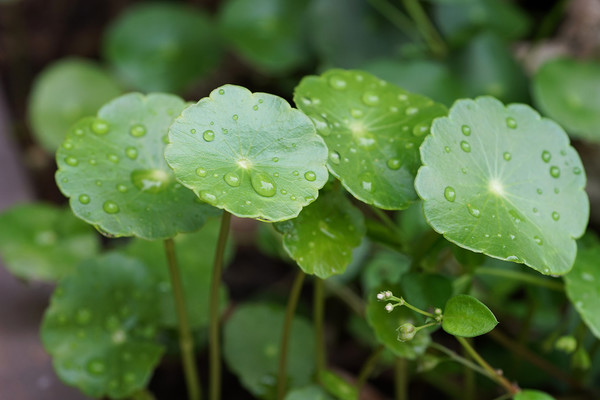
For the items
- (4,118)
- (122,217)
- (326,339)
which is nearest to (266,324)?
(326,339)

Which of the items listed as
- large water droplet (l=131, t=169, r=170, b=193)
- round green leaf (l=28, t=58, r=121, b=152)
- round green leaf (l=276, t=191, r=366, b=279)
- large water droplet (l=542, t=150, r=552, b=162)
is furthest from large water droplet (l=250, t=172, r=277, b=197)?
round green leaf (l=28, t=58, r=121, b=152)

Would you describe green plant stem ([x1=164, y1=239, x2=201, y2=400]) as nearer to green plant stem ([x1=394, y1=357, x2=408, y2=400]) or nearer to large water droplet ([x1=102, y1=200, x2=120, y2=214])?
large water droplet ([x1=102, y1=200, x2=120, y2=214])

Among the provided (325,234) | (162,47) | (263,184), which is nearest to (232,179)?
(263,184)

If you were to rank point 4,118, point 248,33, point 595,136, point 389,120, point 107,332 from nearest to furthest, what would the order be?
point 389,120, point 107,332, point 595,136, point 4,118, point 248,33

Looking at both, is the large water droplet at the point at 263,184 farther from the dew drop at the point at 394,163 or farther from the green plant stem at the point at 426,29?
the green plant stem at the point at 426,29

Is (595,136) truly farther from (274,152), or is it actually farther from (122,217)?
(122,217)

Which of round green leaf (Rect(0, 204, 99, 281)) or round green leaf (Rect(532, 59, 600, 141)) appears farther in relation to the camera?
round green leaf (Rect(532, 59, 600, 141))

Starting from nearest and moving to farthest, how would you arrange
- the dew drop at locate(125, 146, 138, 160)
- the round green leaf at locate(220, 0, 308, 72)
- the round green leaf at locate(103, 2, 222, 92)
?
the dew drop at locate(125, 146, 138, 160) → the round green leaf at locate(220, 0, 308, 72) → the round green leaf at locate(103, 2, 222, 92)
